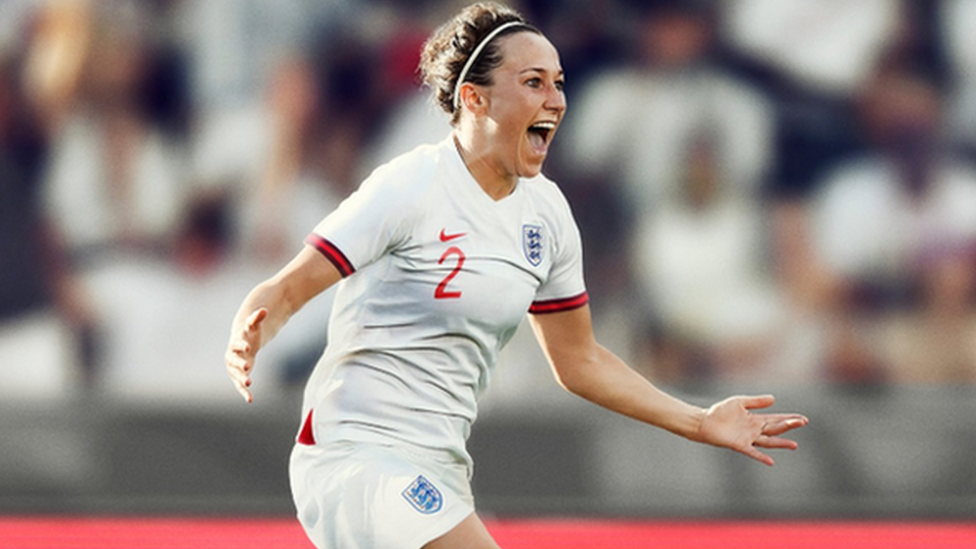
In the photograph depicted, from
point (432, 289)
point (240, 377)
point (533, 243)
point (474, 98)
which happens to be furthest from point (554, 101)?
point (240, 377)

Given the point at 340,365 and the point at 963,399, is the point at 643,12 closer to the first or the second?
the point at 963,399

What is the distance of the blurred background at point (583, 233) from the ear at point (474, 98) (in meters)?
4.69

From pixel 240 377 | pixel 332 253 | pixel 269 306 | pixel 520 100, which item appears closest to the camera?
pixel 240 377

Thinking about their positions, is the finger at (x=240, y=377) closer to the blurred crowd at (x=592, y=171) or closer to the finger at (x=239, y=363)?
the finger at (x=239, y=363)

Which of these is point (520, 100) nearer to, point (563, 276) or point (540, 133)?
point (540, 133)

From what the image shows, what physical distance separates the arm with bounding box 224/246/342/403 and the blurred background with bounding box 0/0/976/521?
5002 millimetres

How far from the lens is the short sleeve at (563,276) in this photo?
4074 mm

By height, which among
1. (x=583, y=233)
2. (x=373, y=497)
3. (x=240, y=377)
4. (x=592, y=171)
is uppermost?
(x=240, y=377)

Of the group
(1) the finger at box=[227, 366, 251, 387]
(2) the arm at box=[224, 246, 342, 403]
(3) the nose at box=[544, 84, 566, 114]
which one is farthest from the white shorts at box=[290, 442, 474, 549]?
(3) the nose at box=[544, 84, 566, 114]

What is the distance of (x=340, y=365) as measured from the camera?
3.89 meters

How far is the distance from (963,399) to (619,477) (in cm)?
187

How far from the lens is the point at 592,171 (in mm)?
8719

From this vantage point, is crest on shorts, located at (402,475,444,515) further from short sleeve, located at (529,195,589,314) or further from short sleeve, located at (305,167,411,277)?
short sleeve, located at (529,195,589,314)

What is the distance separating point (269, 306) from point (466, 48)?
89 centimetres
